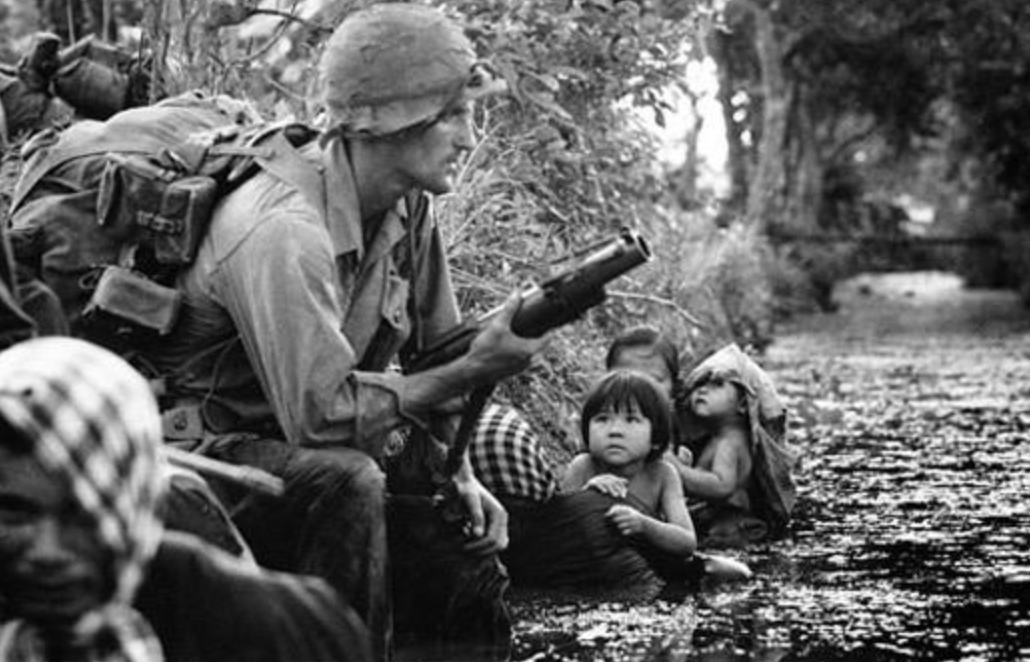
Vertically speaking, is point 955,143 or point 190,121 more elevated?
point 190,121

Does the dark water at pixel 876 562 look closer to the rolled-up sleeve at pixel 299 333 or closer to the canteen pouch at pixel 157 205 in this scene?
the rolled-up sleeve at pixel 299 333

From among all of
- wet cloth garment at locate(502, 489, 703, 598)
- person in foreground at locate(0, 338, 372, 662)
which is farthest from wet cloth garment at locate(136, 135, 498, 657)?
person in foreground at locate(0, 338, 372, 662)

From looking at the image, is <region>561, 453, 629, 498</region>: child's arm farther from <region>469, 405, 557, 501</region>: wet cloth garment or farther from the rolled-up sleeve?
the rolled-up sleeve

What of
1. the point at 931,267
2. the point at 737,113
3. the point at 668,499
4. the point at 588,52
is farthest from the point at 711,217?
the point at 931,267

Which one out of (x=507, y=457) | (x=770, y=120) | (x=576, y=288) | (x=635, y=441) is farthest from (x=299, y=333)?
(x=770, y=120)

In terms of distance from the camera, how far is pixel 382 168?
18.7 ft

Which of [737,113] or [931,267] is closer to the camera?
[737,113]

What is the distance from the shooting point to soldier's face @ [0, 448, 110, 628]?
121 inches

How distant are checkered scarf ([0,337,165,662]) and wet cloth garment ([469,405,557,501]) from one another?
3766 millimetres

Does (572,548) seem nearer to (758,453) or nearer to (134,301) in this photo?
(758,453)

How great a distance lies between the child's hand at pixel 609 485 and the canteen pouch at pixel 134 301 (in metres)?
2.20

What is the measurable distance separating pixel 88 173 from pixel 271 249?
62 cm

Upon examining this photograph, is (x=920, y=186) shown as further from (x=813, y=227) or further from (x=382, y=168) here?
(x=382, y=168)

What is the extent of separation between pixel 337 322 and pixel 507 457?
5.71 ft
